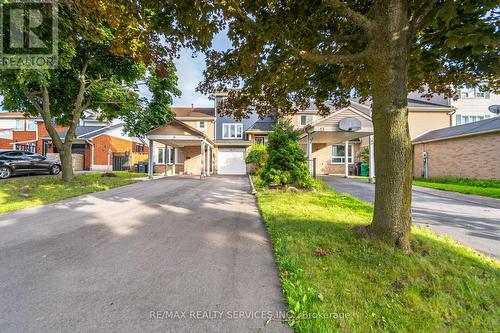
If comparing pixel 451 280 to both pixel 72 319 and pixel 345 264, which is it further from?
pixel 72 319

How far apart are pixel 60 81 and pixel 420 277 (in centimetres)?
1522

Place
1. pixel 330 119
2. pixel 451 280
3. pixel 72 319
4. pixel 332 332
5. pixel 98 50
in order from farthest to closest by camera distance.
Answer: pixel 330 119 → pixel 98 50 → pixel 451 280 → pixel 72 319 → pixel 332 332

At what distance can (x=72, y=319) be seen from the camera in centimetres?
197

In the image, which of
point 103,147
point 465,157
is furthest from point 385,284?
point 103,147

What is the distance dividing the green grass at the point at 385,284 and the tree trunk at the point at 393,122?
0.44 meters

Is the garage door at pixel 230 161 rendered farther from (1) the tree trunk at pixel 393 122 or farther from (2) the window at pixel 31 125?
(2) the window at pixel 31 125

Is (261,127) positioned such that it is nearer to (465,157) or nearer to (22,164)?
(465,157)

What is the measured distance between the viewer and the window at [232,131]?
22.4m

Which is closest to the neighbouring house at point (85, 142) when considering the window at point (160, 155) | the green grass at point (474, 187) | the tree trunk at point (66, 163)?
the window at point (160, 155)

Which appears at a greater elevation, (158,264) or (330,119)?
(330,119)

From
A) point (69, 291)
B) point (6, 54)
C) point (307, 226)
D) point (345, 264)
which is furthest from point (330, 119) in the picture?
point (6, 54)

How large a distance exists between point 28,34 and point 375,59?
1081 centimetres

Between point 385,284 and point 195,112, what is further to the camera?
point 195,112

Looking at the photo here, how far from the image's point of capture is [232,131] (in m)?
22.5
